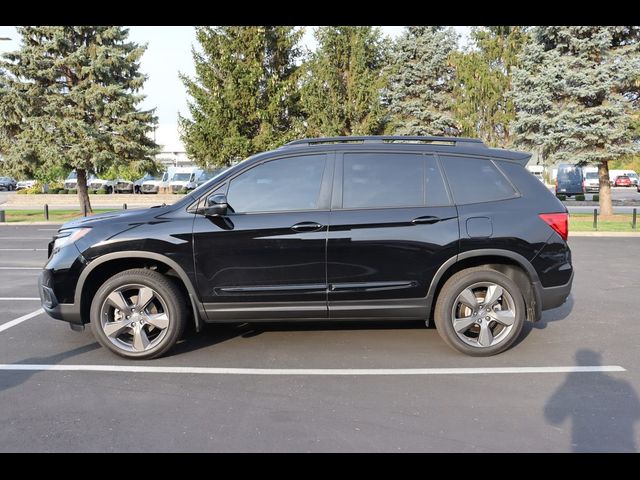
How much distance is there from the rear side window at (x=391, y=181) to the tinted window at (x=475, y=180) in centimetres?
12

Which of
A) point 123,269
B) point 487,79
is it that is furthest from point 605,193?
point 123,269

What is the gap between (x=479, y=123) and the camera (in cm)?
3106

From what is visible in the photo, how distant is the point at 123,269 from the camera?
17.7ft

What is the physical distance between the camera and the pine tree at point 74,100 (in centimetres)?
2448

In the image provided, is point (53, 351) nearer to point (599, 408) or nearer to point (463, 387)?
point (463, 387)

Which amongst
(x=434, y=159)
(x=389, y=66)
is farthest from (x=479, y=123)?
(x=434, y=159)

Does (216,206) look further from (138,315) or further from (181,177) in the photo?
(181,177)

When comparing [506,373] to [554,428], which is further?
[506,373]

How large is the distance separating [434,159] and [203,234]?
220 cm

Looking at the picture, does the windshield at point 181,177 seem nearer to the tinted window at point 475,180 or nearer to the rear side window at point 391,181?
the rear side window at point 391,181

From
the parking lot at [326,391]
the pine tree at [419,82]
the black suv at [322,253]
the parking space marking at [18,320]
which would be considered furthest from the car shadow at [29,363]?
the pine tree at [419,82]

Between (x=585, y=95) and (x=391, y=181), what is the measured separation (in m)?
17.9

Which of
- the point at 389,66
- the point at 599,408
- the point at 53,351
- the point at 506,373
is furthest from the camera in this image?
the point at 389,66

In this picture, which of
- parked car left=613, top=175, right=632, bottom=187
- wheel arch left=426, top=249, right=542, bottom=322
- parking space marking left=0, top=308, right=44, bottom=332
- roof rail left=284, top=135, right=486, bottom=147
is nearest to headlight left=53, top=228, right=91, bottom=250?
parking space marking left=0, top=308, right=44, bottom=332
